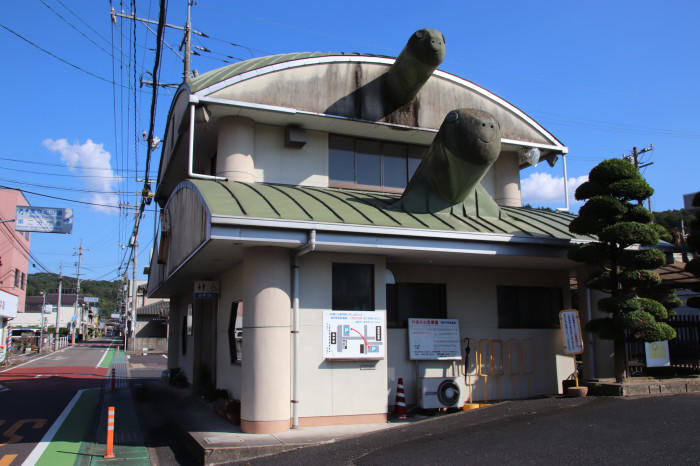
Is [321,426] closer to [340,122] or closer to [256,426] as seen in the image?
[256,426]

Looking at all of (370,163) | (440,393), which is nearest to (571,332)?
(440,393)

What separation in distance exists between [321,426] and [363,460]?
8.16 ft

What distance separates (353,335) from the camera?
33.6 feet

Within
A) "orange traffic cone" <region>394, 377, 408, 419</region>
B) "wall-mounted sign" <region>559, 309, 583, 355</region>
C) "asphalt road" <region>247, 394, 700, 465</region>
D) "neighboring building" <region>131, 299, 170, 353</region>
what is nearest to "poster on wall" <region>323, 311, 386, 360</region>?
"orange traffic cone" <region>394, 377, 408, 419</region>

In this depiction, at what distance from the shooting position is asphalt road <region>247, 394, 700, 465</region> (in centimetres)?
662

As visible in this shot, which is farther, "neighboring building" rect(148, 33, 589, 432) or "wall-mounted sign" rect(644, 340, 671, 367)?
"wall-mounted sign" rect(644, 340, 671, 367)

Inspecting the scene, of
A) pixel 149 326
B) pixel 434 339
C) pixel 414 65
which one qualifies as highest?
pixel 414 65

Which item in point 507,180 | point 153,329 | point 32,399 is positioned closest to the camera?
point 507,180

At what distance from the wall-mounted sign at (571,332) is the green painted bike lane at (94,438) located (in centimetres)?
814

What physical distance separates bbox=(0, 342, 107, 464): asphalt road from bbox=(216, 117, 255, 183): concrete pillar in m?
6.58

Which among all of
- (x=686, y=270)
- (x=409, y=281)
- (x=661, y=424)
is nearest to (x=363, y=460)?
(x=661, y=424)

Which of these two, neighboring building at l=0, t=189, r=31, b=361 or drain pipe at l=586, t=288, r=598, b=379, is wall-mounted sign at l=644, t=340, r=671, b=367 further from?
neighboring building at l=0, t=189, r=31, b=361

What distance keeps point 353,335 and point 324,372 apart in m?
0.87

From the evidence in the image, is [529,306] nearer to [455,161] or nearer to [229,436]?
[455,161]
